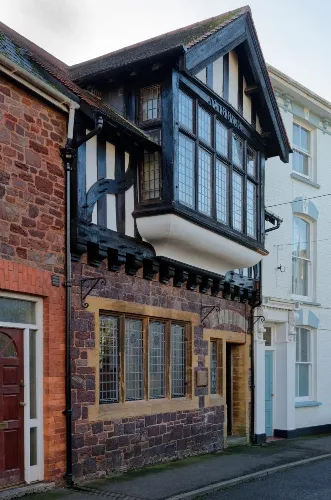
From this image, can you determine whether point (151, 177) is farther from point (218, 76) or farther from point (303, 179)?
point (303, 179)

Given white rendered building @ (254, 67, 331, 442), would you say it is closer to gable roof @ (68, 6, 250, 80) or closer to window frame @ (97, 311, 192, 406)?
window frame @ (97, 311, 192, 406)

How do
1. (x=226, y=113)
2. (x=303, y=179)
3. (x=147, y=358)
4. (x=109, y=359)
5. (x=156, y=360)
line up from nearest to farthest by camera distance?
(x=109, y=359)
(x=147, y=358)
(x=156, y=360)
(x=226, y=113)
(x=303, y=179)

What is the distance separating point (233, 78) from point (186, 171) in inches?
127

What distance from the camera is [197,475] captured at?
1145 cm

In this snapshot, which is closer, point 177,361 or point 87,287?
point 87,287

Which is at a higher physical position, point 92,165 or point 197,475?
point 92,165

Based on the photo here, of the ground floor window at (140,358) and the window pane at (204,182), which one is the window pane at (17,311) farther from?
the window pane at (204,182)

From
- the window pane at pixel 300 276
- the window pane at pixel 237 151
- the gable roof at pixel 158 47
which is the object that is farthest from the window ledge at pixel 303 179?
the gable roof at pixel 158 47

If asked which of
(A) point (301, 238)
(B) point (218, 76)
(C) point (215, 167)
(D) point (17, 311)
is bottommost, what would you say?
(D) point (17, 311)

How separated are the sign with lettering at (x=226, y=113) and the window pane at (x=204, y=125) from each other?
0.26 m

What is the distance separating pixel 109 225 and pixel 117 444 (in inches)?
139

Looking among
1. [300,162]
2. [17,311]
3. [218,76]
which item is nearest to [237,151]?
[218,76]

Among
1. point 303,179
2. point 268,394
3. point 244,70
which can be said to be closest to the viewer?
point 244,70

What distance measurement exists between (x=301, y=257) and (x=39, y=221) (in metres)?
11.0
